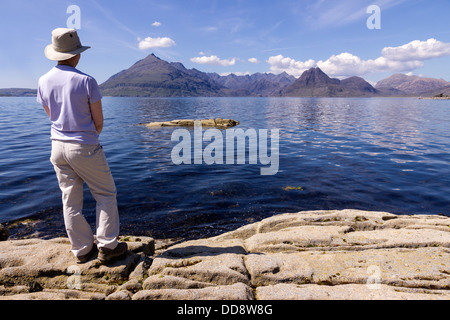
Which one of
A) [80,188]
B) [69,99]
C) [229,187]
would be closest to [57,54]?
[69,99]

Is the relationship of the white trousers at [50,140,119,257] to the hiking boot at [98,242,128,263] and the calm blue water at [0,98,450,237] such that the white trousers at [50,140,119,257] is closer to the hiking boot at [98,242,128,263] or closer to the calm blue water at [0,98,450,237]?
the hiking boot at [98,242,128,263]

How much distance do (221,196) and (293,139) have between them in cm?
1839

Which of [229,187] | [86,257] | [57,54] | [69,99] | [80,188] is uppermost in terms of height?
[57,54]

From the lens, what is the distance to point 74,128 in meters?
4.63

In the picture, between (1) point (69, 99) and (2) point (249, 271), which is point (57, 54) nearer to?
(1) point (69, 99)

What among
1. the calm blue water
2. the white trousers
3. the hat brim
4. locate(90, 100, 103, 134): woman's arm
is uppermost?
the hat brim

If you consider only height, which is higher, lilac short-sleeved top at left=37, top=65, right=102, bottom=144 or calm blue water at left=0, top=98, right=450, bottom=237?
lilac short-sleeved top at left=37, top=65, right=102, bottom=144

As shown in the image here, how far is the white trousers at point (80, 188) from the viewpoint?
185 inches

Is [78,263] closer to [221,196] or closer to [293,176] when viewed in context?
[221,196]

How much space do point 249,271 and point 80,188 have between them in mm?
3972

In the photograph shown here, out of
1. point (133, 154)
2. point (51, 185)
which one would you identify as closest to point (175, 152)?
point (133, 154)

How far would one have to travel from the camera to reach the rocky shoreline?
186 inches

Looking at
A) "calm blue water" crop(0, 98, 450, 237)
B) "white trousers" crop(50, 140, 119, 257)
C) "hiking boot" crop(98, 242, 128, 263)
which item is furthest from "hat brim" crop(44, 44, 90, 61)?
"calm blue water" crop(0, 98, 450, 237)

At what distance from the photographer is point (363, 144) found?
82.9 ft
